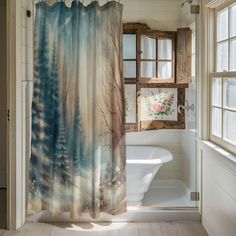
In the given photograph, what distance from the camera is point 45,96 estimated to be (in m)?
3.47

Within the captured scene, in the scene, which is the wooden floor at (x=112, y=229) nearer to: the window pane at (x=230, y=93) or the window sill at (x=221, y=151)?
the window sill at (x=221, y=151)

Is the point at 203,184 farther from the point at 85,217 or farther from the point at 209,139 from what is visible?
the point at 85,217

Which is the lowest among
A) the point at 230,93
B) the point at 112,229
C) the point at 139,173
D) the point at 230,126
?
the point at 112,229

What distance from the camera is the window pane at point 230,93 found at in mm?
2889

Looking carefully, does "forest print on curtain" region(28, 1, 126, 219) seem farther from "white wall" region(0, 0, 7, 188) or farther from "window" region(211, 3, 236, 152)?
"white wall" region(0, 0, 7, 188)

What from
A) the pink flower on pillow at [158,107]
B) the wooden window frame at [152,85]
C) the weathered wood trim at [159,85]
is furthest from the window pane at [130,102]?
the pink flower on pillow at [158,107]

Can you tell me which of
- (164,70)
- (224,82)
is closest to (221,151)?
(224,82)

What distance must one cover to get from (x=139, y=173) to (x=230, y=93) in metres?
1.39

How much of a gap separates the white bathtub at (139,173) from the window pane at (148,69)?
0.87m

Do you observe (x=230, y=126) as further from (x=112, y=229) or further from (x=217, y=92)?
(x=112, y=229)

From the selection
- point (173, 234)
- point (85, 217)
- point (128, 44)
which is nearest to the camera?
point (173, 234)

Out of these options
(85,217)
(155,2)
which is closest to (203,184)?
Answer: (85,217)

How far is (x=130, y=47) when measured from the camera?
4.16 m

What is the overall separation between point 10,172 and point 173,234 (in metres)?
1.53
